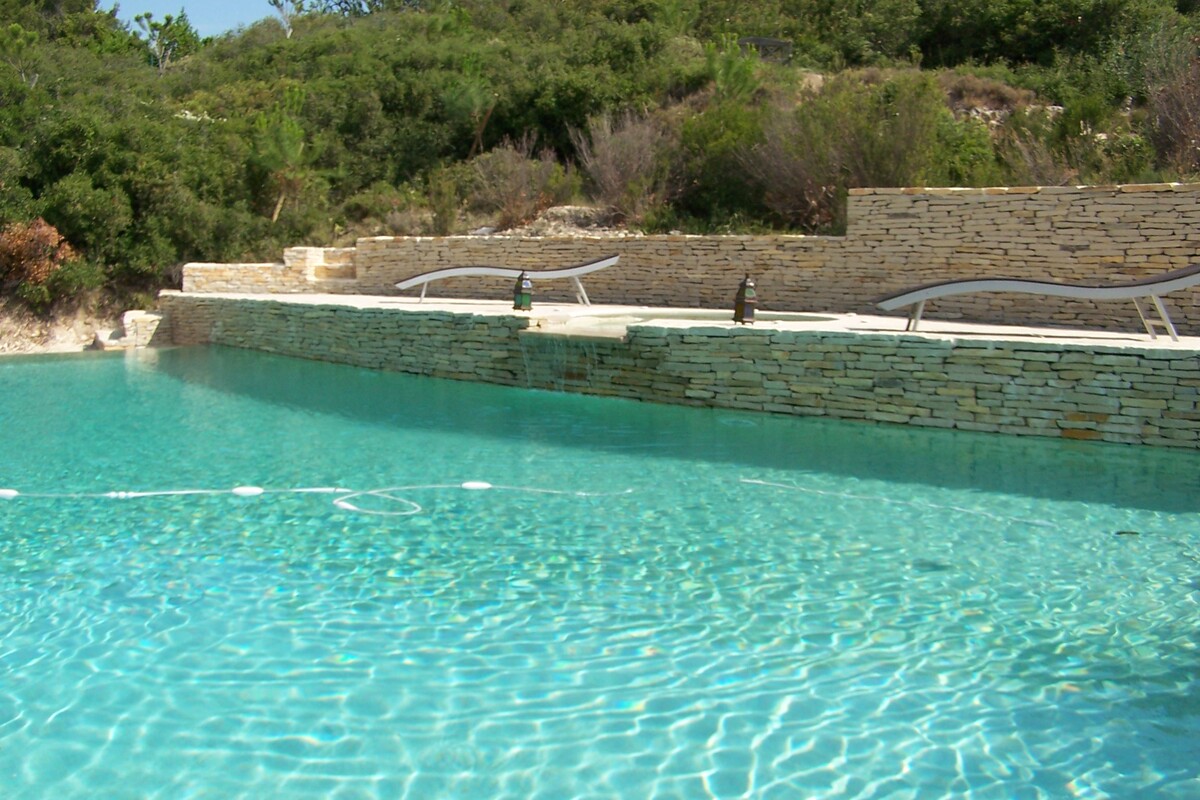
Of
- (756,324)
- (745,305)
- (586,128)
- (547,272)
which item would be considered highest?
(586,128)

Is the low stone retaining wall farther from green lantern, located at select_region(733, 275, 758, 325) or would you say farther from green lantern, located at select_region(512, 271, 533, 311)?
green lantern, located at select_region(512, 271, 533, 311)

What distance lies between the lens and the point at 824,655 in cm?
516

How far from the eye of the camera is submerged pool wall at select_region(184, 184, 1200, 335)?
11875 millimetres

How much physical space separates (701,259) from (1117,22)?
14861mm

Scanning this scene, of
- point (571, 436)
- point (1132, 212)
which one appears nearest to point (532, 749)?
point (571, 436)

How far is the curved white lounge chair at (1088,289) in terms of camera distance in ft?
32.2

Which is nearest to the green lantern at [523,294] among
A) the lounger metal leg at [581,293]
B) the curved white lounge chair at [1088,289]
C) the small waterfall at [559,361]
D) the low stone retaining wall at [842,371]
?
the low stone retaining wall at [842,371]

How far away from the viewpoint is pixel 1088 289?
33.1 ft

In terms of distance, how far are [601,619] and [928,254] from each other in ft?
30.6

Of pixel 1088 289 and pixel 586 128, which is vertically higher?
pixel 586 128

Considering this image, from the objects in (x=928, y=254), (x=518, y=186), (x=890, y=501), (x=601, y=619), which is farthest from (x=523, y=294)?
(x=601, y=619)

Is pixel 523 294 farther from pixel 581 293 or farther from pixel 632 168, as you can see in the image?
pixel 632 168

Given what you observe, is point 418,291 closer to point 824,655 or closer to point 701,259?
point 701,259

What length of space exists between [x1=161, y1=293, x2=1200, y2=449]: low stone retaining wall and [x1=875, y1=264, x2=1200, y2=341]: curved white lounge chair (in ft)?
2.78
